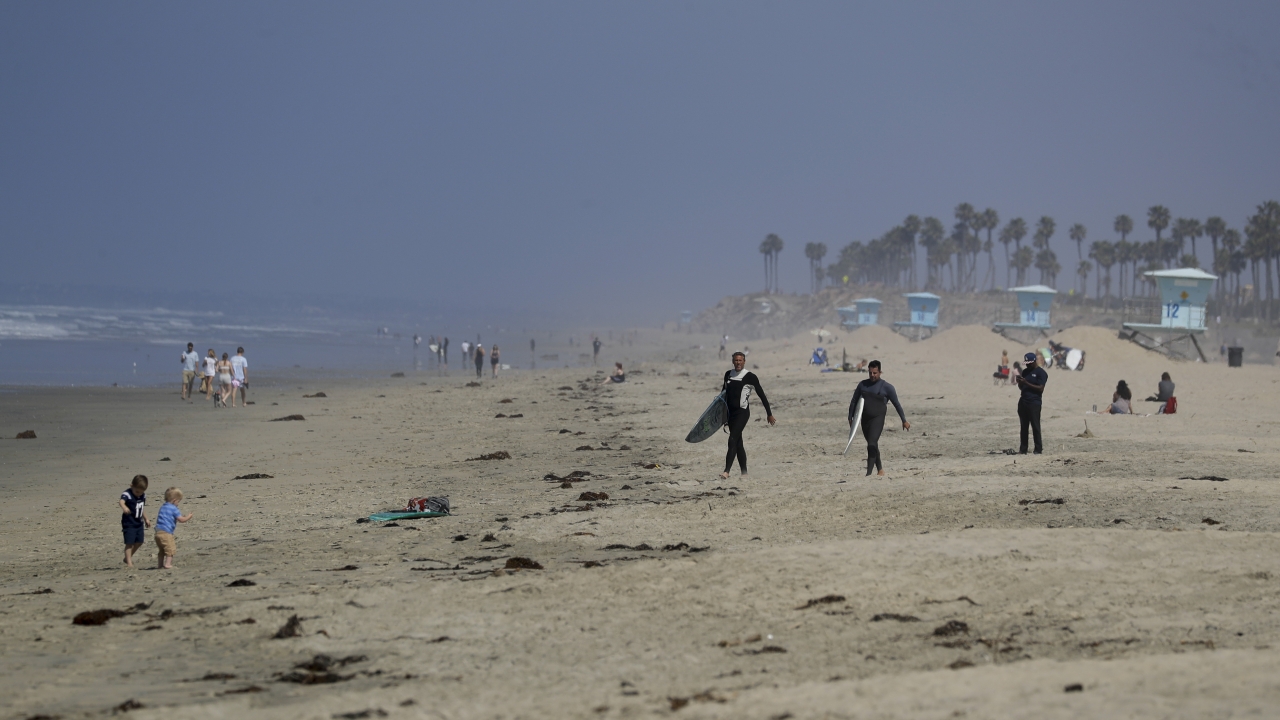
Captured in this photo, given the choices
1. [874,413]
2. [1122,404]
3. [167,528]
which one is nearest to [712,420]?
[874,413]

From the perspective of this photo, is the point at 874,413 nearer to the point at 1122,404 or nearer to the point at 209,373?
the point at 1122,404

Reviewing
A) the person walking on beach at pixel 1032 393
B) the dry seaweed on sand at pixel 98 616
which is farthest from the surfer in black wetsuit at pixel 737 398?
the dry seaweed on sand at pixel 98 616

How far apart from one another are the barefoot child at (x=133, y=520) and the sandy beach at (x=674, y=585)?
23cm

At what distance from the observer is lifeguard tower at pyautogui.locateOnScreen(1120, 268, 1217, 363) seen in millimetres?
43156

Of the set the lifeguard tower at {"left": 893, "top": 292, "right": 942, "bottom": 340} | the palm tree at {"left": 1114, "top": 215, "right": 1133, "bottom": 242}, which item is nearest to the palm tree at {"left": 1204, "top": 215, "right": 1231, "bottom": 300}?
the palm tree at {"left": 1114, "top": 215, "right": 1133, "bottom": 242}

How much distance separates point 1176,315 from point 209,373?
37.1 m

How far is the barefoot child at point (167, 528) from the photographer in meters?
9.74

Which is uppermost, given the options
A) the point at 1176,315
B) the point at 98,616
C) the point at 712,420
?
the point at 1176,315

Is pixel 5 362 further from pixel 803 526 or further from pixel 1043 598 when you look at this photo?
pixel 1043 598

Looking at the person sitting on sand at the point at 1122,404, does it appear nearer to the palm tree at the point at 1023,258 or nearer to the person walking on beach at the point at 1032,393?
the person walking on beach at the point at 1032,393

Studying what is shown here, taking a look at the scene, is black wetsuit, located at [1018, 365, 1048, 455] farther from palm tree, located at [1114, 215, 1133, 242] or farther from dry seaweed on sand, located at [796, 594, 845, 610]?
palm tree, located at [1114, 215, 1133, 242]

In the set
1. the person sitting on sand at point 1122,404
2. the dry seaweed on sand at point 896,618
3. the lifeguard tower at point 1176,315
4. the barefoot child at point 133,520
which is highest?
the lifeguard tower at point 1176,315

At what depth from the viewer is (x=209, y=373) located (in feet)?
103

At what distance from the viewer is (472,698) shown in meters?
6.11
